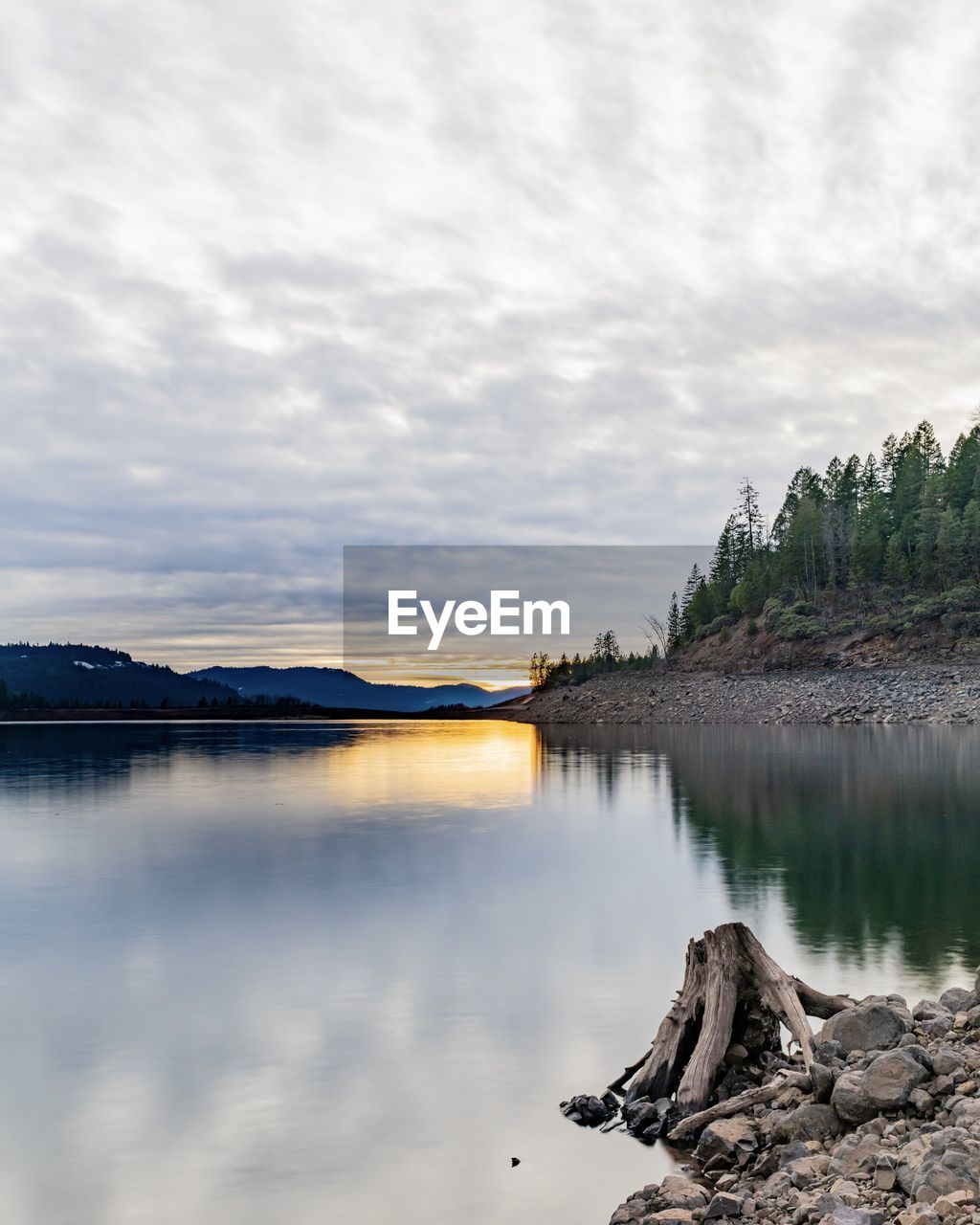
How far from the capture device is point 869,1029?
1065 centimetres

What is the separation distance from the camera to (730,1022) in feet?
40.3

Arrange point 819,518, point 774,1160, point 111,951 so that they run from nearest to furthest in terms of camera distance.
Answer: point 774,1160, point 111,951, point 819,518

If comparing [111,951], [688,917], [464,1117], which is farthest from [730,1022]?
[111,951]

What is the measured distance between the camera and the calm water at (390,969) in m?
10.5

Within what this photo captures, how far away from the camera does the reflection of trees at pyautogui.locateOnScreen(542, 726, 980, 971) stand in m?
21.3

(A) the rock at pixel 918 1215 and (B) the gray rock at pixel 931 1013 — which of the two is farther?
(B) the gray rock at pixel 931 1013

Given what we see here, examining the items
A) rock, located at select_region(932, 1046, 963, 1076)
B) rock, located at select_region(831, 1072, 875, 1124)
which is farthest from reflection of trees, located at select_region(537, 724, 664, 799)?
rock, located at select_region(831, 1072, 875, 1124)

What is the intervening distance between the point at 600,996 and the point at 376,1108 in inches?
222

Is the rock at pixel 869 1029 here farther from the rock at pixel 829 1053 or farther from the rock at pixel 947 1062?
the rock at pixel 947 1062

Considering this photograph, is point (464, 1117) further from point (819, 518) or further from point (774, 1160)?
point (819, 518)

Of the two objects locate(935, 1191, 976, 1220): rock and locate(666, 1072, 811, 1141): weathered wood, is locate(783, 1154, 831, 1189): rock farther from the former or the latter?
locate(666, 1072, 811, 1141): weathered wood

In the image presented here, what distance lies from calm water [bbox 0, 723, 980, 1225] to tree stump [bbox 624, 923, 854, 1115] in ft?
3.61

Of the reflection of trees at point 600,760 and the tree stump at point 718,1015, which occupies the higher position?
the tree stump at point 718,1015

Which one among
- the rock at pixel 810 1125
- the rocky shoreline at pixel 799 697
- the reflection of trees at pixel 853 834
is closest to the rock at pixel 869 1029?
the rock at pixel 810 1125
